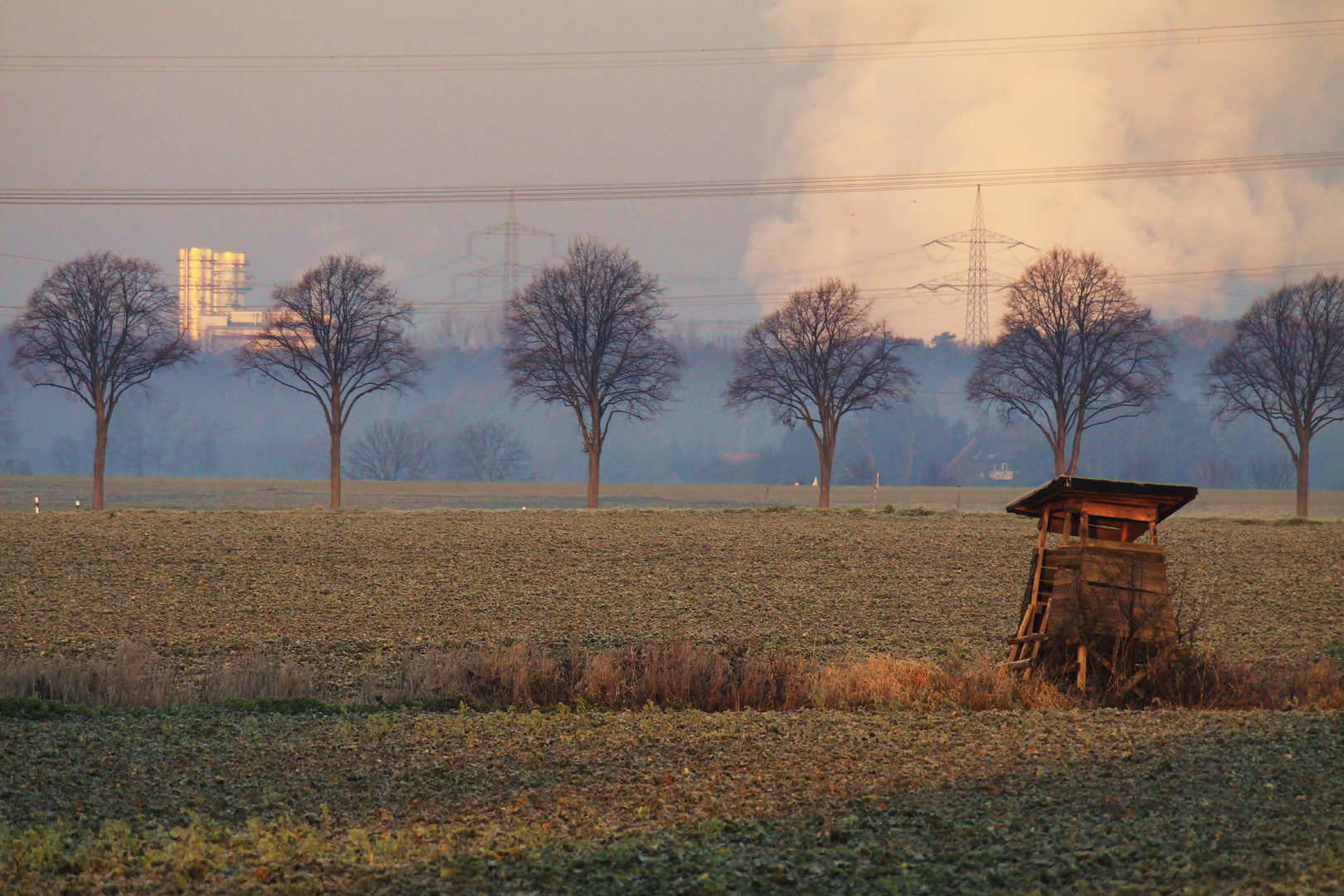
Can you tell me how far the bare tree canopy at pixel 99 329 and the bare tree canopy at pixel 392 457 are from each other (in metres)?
70.4

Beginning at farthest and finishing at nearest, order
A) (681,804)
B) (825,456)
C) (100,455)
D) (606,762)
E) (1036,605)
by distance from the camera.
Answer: (825,456) → (100,455) → (1036,605) → (606,762) → (681,804)

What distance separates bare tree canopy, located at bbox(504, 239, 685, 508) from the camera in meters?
50.9

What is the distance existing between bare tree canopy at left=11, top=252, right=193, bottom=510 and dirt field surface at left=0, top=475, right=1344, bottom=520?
23.5 feet

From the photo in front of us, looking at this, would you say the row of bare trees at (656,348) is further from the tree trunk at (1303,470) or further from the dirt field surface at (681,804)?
the dirt field surface at (681,804)

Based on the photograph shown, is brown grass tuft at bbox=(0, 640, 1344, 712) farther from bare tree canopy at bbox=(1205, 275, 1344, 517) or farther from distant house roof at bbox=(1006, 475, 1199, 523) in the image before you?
bare tree canopy at bbox=(1205, 275, 1344, 517)

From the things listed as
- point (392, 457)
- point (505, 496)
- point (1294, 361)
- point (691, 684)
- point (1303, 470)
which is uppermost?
point (1294, 361)

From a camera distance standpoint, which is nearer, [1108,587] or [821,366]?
[1108,587]

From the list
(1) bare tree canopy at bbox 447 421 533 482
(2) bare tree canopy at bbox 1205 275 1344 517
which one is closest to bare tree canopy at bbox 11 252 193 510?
(2) bare tree canopy at bbox 1205 275 1344 517

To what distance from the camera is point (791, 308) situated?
55.6 meters

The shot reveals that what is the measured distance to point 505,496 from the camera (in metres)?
73.1

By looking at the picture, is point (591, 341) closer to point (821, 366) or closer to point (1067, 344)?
point (821, 366)

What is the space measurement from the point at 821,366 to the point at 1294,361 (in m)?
22.1

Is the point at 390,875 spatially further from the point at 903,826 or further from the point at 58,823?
the point at 903,826

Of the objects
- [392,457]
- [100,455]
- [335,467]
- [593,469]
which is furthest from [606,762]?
[392,457]
